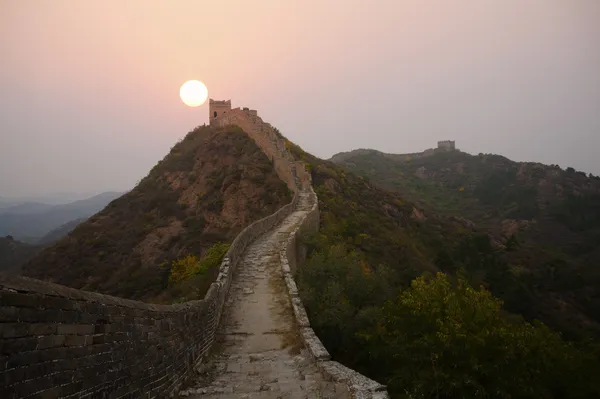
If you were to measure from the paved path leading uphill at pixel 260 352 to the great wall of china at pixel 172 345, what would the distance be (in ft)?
0.08

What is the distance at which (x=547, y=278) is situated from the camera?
39.0 meters

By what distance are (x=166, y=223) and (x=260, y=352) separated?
26570 mm

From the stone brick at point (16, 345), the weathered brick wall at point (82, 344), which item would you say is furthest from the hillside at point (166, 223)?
the stone brick at point (16, 345)

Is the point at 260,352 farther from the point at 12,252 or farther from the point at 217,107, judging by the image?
the point at 12,252

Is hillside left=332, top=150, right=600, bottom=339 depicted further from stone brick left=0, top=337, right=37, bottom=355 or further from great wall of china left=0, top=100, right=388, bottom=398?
stone brick left=0, top=337, right=37, bottom=355

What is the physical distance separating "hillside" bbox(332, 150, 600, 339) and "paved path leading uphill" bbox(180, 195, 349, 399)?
23.8m

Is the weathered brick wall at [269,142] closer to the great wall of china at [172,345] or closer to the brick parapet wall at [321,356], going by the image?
the brick parapet wall at [321,356]

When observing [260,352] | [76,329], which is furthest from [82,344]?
[260,352]

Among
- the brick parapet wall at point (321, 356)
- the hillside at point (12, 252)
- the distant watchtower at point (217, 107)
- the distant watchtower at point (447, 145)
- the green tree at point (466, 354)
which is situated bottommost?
the green tree at point (466, 354)

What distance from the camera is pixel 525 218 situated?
63.9m

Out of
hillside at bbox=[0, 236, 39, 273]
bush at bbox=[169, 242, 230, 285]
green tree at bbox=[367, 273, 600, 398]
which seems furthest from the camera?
hillside at bbox=[0, 236, 39, 273]

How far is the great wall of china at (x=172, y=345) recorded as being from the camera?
114 inches

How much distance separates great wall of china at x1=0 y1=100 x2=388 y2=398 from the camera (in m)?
2.89

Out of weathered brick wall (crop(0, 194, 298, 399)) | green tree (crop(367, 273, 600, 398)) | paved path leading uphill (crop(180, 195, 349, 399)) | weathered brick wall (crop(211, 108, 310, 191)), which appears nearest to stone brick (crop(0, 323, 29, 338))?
weathered brick wall (crop(0, 194, 298, 399))
